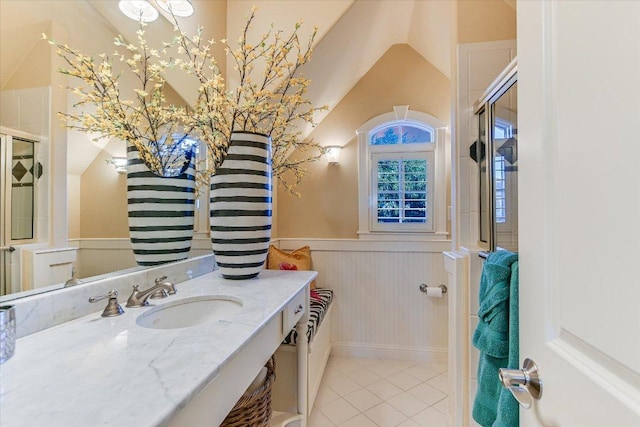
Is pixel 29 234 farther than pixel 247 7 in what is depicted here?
No

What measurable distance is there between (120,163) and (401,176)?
223 centimetres

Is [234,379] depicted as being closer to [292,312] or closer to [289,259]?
[292,312]

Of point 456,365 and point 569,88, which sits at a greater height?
point 569,88

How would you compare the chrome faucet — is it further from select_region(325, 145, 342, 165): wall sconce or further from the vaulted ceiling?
select_region(325, 145, 342, 165): wall sconce

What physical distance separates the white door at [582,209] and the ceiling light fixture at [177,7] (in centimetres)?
151

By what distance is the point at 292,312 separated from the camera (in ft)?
4.28

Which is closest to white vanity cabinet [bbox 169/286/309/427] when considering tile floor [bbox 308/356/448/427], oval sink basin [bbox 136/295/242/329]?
oval sink basin [bbox 136/295/242/329]

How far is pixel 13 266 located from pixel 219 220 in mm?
671

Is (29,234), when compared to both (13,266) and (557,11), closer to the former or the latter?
(13,266)

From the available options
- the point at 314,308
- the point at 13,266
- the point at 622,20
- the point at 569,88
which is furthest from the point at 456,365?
the point at 13,266

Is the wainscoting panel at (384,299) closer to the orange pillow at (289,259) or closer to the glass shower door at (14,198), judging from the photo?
the orange pillow at (289,259)

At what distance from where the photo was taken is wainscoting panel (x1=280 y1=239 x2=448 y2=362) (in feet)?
8.94

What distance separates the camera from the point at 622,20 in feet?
1.20

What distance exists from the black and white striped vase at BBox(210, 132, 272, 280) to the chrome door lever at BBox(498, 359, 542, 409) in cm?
107
